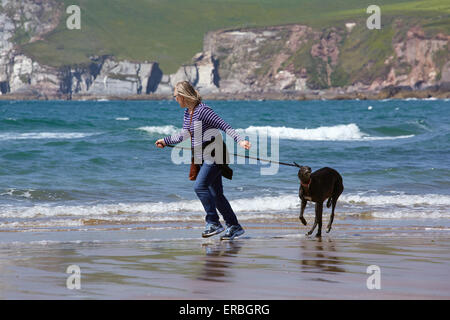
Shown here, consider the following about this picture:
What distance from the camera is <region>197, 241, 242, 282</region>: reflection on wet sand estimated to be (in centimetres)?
669

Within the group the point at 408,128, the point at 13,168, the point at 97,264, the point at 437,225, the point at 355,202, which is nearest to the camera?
the point at 97,264

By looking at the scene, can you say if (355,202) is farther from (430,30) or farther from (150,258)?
(430,30)

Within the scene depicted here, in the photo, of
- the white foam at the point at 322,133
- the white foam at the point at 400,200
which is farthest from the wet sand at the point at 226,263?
the white foam at the point at 322,133

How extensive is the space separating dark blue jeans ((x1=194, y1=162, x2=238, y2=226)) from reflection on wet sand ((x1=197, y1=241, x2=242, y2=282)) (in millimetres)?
380

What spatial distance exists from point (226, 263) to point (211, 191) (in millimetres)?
1672

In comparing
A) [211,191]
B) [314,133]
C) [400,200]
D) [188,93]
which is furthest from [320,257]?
[314,133]

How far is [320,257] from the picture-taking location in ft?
25.8

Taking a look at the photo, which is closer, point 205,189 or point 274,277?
point 274,277

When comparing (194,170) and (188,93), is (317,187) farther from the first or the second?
(188,93)

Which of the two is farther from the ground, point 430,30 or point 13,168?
point 430,30

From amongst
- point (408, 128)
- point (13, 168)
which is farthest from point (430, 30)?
point (13, 168)
